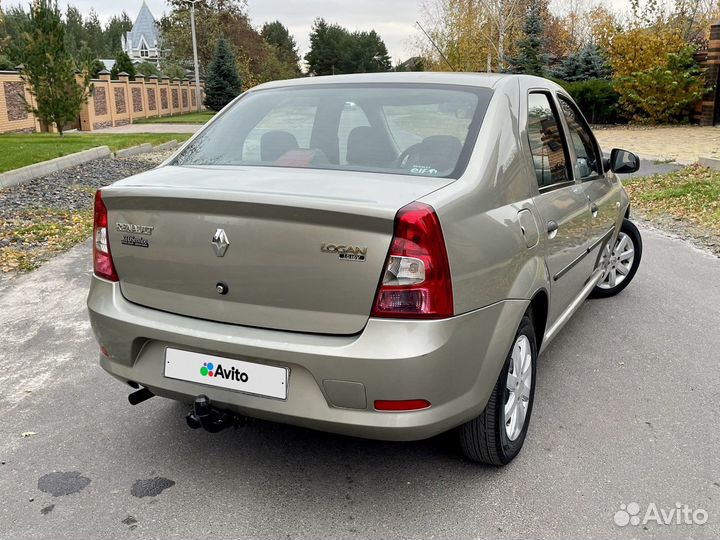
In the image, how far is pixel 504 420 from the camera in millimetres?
2961

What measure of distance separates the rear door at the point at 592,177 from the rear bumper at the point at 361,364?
1629 mm

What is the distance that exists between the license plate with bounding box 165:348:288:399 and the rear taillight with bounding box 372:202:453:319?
0.47 meters

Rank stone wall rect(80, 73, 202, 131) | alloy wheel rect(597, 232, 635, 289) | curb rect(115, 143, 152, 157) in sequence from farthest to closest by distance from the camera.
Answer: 1. stone wall rect(80, 73, 202, 131)
2. curb rect(115, 143, 152, 157)
3. alloy wheel rect(597, 232, 635, 289)

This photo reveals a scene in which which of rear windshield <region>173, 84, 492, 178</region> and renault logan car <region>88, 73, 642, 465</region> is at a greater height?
rear windshield <region>173, 84, 492, 178</region>

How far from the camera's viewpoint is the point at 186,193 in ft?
8.88

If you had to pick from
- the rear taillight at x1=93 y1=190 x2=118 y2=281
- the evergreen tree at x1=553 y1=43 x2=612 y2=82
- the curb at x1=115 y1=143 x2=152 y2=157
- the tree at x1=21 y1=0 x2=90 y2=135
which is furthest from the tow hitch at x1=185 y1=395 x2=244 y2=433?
the evergreen tree at x1=553 y1=43 x2=612 y2=82

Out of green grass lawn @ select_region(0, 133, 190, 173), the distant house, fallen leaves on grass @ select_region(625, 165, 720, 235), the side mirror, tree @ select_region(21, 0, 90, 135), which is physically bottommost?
fallen leaves on grass @ select_region(625, 165, 720, 235)

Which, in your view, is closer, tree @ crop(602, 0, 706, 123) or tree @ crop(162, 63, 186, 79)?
tree @ crop(602, 0, 706, 123)

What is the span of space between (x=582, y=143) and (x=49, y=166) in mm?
11112

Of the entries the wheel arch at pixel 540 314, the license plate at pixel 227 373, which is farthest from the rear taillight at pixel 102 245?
the wheel arch at pixel 540 314

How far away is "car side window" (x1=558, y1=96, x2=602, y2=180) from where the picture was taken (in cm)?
417

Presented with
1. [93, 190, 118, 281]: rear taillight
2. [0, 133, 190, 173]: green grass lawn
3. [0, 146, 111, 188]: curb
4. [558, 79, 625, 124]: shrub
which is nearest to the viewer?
[93, 190, 118, 281]: rear taillight

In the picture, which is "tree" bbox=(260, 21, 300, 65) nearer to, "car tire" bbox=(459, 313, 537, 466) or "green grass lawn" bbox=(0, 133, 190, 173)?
"green grass lawn" bbox=(0, 133, 190, 173)

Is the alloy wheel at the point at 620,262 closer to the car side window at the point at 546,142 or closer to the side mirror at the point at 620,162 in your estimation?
the side mirror at the point at 620,162
